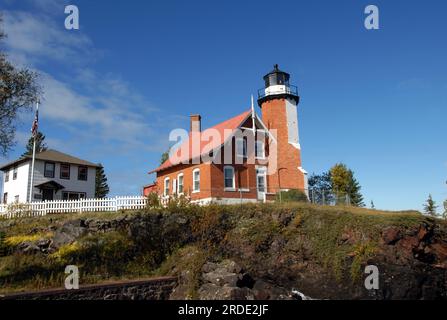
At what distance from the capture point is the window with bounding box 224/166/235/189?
2913 cm

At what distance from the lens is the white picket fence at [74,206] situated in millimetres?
23094

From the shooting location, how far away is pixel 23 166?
3606cm

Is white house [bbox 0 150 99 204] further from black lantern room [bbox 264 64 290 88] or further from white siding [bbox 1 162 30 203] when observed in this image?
black lantern room [bbox 264 64 290 88]

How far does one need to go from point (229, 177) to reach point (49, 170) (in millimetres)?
18102

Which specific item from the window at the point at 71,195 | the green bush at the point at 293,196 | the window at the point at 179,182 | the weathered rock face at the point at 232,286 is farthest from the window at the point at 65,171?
the weathered rock face at the point at 232,286

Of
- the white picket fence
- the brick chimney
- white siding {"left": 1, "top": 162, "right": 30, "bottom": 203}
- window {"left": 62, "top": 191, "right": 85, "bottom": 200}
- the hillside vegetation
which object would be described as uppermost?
the brick chimney

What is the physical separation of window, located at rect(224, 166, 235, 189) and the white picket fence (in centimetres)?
795

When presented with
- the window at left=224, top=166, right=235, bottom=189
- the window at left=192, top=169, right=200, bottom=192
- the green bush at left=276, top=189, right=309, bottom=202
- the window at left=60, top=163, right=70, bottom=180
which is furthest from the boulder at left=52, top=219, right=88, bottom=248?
the window at left=60, top=163, right=70, bottom=180

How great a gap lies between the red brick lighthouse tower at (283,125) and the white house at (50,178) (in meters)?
18.6

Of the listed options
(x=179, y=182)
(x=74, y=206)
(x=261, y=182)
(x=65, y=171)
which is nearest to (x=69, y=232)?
(x=74, y=206)

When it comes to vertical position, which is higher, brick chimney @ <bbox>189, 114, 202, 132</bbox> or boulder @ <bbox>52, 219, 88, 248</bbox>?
brick chimney @ <bbox>189, 114, 202, 132</bbox>

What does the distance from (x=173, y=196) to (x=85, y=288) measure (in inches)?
347

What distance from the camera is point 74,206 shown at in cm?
2434
